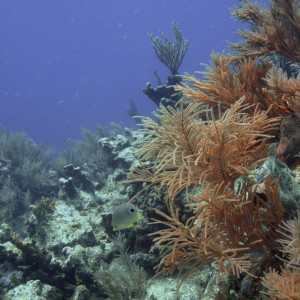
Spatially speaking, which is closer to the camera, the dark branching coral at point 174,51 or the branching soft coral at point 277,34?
the branching soft coral at point 277,34

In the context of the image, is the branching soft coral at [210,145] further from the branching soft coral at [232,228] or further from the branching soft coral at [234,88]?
the branching soft coral at [234,88]

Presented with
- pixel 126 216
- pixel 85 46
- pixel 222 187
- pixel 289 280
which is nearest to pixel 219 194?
pixel 222 187

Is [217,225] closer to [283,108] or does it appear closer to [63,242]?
[283,108]

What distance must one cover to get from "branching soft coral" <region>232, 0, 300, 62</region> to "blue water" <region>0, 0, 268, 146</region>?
128m

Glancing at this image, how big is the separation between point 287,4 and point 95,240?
566 cm

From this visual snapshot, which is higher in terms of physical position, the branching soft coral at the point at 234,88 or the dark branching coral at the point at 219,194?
the branching soft coral at the point at 234,88

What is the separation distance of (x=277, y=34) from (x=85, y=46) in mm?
187931

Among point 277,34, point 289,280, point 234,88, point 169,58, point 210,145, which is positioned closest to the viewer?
point 289,280

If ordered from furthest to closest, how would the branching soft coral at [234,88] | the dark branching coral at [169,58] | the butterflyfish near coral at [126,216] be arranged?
the dark branching coral at [169,58], the butterflyfish near coral at [126,216], the branching soft coral at [234,88]

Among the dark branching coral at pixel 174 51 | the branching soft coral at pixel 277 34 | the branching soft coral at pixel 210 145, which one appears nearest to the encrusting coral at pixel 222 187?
the branching soft coral at pixel 210 145

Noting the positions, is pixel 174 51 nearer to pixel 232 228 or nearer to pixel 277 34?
pixel 277 34

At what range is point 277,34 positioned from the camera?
4992 millimetres

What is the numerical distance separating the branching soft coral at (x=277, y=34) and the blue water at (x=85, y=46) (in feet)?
420

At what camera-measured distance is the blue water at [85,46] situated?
144 meters
